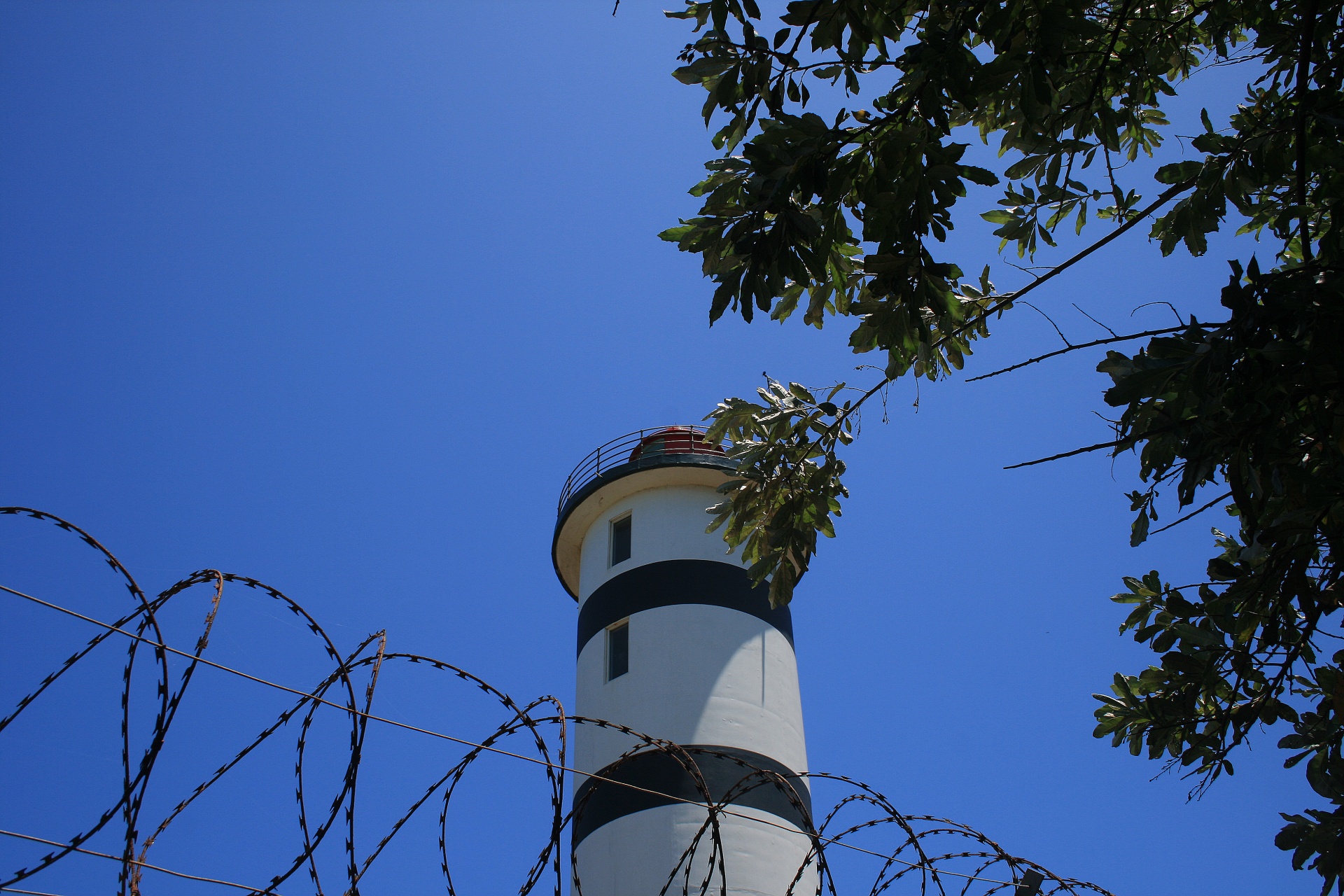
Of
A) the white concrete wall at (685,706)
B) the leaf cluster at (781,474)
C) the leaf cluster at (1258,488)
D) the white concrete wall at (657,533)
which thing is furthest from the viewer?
the white concrete wall at (657,533)

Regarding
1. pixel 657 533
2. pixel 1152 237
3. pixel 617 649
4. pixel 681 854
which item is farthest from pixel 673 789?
pixel 1152 237

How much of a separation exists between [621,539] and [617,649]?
1.93 metres

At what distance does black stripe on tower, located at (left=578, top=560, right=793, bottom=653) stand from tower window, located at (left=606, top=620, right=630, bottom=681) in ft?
0.38

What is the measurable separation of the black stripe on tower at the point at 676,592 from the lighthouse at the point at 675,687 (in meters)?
0.02

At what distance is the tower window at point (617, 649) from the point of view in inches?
466

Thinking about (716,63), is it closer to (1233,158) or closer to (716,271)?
(716,271)

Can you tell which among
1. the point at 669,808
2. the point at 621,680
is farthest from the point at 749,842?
the point at 621,680

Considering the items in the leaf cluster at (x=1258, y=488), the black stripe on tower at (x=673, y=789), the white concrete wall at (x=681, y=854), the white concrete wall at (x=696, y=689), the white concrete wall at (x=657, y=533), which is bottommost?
the leaf cluster at (x=1258, y=488)

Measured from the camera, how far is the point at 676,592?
1205cm

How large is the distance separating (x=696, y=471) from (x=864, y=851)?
7.79m

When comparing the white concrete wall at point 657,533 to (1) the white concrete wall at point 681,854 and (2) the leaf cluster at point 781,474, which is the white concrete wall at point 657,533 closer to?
(1) the white concrete wall at point 681,854

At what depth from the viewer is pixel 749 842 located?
10.1 metres

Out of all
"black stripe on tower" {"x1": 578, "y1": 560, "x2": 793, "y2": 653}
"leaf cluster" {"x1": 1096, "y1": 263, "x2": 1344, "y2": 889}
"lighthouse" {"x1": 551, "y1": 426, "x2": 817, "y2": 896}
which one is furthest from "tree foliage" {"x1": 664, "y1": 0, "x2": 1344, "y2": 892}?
"black stripe on tower" {"x1": 578, "y1": 560, "x2": 793, "y2": 653}

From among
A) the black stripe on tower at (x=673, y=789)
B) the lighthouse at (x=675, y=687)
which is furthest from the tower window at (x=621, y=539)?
the black stripe on tower at (x=673, y=789)
